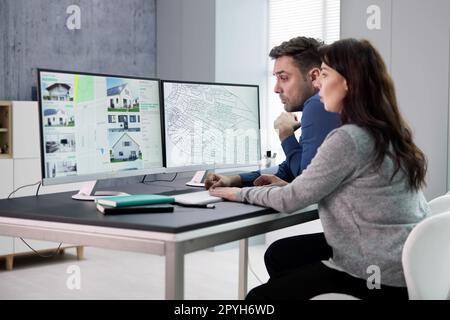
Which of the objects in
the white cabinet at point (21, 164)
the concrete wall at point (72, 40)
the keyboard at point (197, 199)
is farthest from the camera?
the concrete wall at point (72, 40)

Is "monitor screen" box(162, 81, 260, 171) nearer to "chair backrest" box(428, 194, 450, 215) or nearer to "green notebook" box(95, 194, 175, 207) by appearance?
"green notebook" box(95, 194, 175, 207)

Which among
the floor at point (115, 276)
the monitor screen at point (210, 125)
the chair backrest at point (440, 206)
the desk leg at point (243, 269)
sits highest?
the monitor screen at point (210, 125)

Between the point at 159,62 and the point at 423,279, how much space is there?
14.8 feet

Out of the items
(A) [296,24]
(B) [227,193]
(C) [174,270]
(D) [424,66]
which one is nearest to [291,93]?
(B) [227,193]

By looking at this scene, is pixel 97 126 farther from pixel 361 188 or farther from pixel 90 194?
pixel 361 188

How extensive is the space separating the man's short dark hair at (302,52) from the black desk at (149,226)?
0.79m

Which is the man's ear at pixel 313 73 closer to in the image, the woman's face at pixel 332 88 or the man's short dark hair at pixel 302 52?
the man's short dark hair at pixel 302 52

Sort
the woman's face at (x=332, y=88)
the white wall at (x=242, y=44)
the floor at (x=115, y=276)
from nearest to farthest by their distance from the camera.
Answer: the woman's face at (x=332, y=88) → the floor at (x=115, y=276) → the white wall at (x=242, y=44)

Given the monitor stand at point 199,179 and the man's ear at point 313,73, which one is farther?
the monitor stand at point 199,179

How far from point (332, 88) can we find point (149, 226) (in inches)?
29.3

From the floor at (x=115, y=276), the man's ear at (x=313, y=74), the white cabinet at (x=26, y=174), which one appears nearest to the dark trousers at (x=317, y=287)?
the man's ear at (x=313, y=74)

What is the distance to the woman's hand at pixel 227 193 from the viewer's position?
7.66ft

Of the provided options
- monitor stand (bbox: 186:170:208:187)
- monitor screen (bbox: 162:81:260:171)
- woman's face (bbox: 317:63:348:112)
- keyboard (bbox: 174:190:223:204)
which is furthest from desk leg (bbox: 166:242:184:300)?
monitor stand (bbox: 186:170:208:187)

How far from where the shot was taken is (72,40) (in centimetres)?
543
